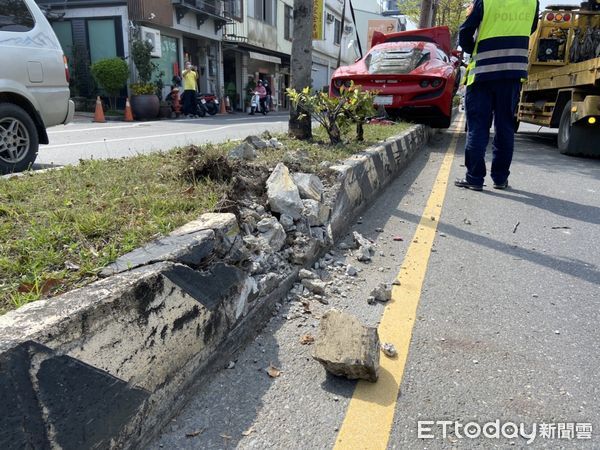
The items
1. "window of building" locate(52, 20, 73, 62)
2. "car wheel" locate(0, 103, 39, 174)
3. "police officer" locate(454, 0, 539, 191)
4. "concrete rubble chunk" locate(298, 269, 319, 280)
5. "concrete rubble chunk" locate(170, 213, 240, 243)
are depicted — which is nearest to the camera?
"concrete rubble chunk" locate(170, 213, 240, 243)

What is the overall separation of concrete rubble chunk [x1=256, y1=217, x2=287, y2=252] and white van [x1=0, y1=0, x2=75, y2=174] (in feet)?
11.6

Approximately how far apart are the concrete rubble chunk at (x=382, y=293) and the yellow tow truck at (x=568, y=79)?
6213 millimetres

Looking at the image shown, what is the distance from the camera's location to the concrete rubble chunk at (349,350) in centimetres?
203

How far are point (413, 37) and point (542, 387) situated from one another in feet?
32.4

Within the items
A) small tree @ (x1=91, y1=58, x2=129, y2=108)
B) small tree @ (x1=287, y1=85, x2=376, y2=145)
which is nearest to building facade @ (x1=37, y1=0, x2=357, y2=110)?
small tree @ (x1=91, y1=58, x2=129, y2=108)

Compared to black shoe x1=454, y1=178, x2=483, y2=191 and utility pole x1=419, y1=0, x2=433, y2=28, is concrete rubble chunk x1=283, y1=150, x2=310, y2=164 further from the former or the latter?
utility pole x1=419, y1=0, x2=433, y2=28

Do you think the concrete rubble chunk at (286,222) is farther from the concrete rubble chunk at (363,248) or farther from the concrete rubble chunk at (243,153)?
the concrete rubble chunk at (243,153)

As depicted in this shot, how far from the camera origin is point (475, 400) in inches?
77.4

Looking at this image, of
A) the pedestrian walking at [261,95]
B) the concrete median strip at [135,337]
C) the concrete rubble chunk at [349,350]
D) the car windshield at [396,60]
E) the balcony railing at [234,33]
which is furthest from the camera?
the balcony railing at [234,33]

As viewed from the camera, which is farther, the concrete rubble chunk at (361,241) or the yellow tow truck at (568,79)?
the yellow tow truck at (568,79)

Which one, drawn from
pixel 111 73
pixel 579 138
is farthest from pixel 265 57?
pixel 579 138

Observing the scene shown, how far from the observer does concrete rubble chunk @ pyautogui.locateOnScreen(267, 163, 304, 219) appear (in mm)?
3100

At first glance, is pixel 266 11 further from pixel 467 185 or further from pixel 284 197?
pixel 284 197

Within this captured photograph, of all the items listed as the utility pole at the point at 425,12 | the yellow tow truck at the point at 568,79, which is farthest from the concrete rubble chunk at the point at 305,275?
the utility pole at the point at 425,12
